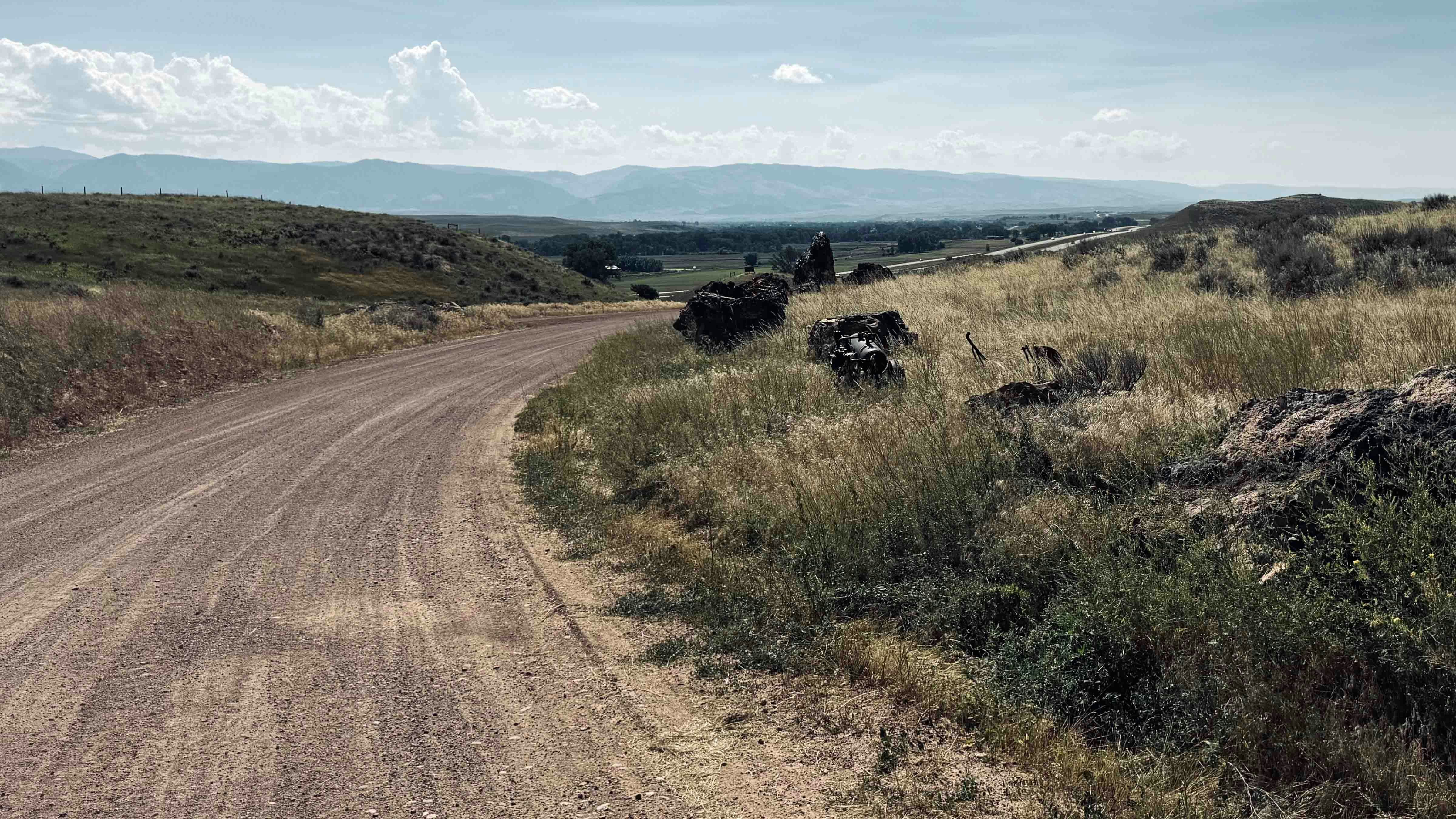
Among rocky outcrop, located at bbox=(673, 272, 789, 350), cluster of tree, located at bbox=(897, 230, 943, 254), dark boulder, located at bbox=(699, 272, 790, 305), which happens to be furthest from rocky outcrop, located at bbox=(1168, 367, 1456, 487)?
cluster of tree, located at bbox=(897, 230, 943, 254)

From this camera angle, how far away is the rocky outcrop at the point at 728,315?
21109mm

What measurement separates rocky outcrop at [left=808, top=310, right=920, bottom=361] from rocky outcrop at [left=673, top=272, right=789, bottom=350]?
371 cm

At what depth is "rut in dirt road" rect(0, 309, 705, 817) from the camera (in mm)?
4645

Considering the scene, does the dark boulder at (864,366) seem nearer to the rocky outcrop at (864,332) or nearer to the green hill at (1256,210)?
the rocky outcrop at (864,332)

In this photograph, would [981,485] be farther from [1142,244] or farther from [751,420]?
[1142,244]

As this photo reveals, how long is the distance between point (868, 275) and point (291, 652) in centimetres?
2960

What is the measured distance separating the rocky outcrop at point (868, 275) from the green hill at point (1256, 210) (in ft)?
40.6

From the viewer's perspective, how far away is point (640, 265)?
6781 inches

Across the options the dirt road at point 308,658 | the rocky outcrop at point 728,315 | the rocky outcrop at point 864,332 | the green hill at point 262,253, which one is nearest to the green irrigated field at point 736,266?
the green hill at point 262,253

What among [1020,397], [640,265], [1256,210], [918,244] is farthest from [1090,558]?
[640,265]

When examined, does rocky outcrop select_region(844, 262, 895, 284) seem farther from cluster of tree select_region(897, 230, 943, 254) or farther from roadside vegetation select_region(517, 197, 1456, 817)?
cluster of tree select_region(897, 230, 943, 254)

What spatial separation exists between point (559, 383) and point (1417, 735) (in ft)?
59.2

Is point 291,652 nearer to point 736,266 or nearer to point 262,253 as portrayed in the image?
point 262,253

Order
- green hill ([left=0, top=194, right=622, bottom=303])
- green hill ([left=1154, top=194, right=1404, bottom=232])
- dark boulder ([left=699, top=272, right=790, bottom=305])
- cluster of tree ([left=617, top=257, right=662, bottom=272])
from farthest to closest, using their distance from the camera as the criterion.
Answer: cluster of tree ([left=617, top=257, right=662, bottom=272])
green hill ([left=0, top=194, right=622, bottom=303])
green hill ([left=1154, top=194, right=1404, bottom=232])
dark boulder ([left=699, top=272, right=790, bottom=305])
